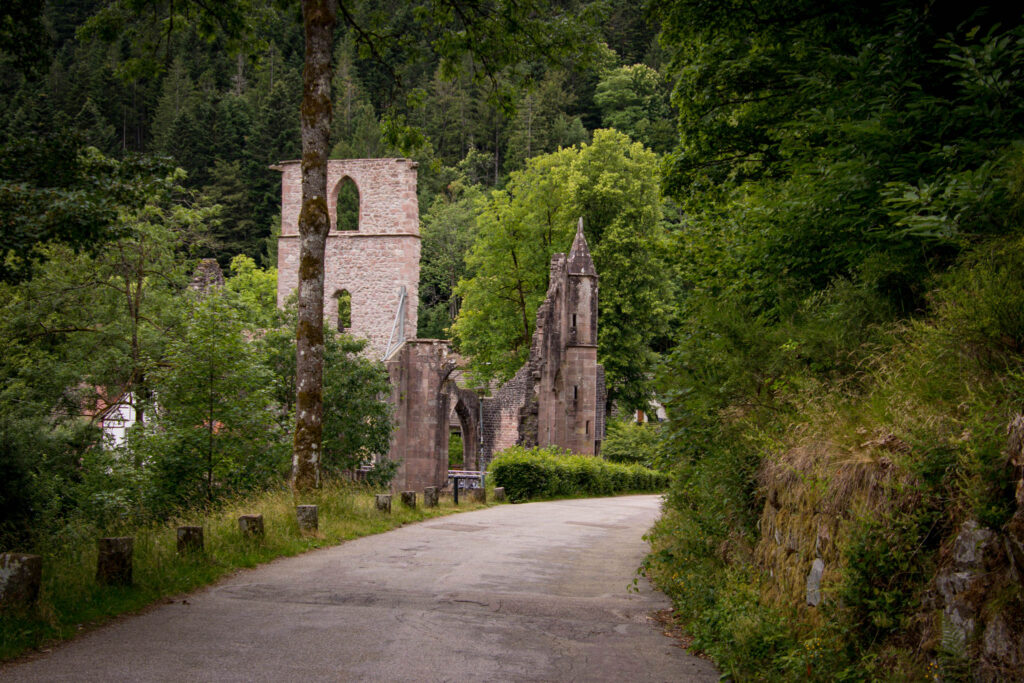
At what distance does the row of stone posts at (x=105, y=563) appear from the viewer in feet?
19.2

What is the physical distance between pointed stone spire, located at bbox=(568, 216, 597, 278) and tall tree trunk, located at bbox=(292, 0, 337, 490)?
21.6 meters

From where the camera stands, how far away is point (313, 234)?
1227 centimetres

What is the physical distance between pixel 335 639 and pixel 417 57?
36.1 ft

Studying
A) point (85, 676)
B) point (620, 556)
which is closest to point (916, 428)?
point (85, 676)

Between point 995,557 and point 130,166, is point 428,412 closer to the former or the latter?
point 130,166

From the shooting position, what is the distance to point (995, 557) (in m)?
3.68

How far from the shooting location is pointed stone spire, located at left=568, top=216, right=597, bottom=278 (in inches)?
1321

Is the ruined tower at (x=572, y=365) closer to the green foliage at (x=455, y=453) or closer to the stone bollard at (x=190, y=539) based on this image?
the green foliage at (x=455, y=453)

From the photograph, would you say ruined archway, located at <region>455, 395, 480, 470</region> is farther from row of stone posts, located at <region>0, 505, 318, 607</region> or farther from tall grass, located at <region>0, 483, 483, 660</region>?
row of stone posts, located at <region>0, 505, 318, 607</region>

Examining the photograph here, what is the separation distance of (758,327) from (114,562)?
5785 millimetres

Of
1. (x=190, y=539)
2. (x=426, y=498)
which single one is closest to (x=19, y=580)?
(x=190, y=539)

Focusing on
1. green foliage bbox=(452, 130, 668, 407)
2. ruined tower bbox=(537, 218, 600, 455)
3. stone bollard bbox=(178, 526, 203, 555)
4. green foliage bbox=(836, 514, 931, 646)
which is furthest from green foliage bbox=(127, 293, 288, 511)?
green foliage bbox=(452, 130, 668, 407)

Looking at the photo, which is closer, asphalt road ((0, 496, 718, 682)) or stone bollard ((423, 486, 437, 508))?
asphalt road ((0, 496, 718, 682))

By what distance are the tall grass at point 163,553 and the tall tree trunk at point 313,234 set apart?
74 centimetres
